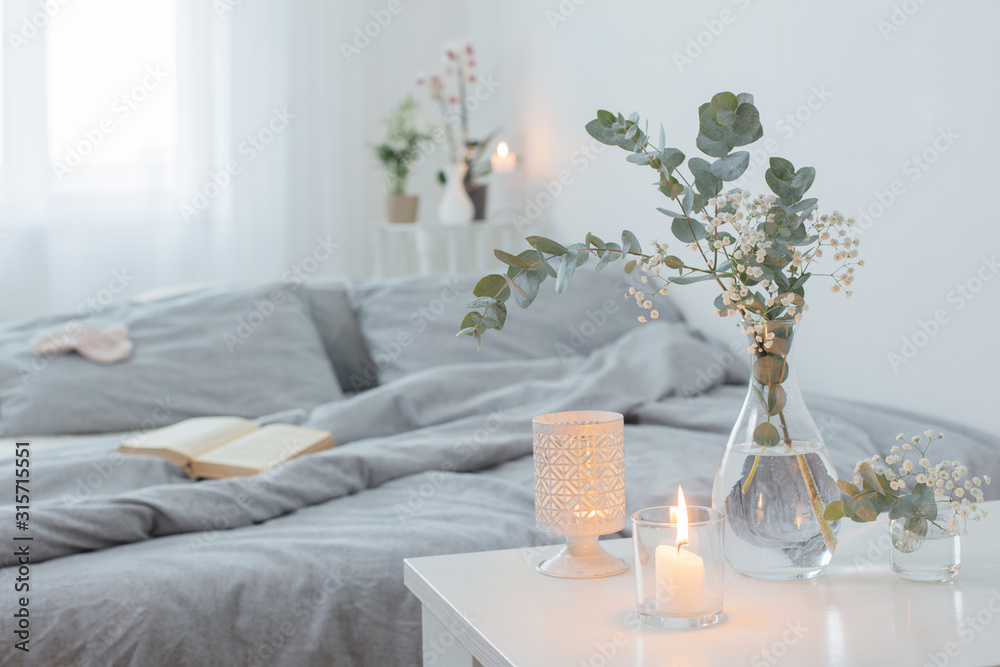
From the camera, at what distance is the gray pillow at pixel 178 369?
200 centimetres

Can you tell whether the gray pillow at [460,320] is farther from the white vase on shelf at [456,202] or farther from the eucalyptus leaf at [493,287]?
the eucalyptus leaf at [493,287]

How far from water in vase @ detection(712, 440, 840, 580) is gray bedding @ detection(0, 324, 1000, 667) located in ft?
1.58

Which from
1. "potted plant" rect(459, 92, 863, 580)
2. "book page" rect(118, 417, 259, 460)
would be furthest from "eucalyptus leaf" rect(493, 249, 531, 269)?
"book page" rect(118, 417, 259, 460)

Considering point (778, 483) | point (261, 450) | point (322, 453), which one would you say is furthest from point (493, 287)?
point (261, 450)

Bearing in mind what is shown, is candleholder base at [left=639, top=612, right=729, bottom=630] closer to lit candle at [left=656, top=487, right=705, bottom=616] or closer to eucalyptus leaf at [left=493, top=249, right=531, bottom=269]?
lit candle at [left=656, top=487, right=705, bottom=616]

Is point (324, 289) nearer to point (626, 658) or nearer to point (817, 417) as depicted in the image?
point (817, 417)

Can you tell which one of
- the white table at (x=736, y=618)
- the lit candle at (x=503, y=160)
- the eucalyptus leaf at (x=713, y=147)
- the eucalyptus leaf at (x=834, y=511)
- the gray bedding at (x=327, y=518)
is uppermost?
the lit candle at (x=503, y=160)

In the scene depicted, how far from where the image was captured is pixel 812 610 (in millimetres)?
709

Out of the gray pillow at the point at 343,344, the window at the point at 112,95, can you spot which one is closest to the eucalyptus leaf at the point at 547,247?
the gray pillow at the point at 343,344

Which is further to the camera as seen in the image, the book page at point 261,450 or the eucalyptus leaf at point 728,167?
the book page at point 261,450

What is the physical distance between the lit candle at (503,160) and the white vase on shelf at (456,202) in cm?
13

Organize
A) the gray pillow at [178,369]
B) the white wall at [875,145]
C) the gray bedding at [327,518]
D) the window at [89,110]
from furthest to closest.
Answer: the window at [89,110] → the gray pillow at [178,369] → the white wall at [875,145] → the gray bedding at [327,518]

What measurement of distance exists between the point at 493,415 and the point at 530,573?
94 centimetres

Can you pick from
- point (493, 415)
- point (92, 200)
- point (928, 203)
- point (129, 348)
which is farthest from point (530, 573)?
point (92, 200)
